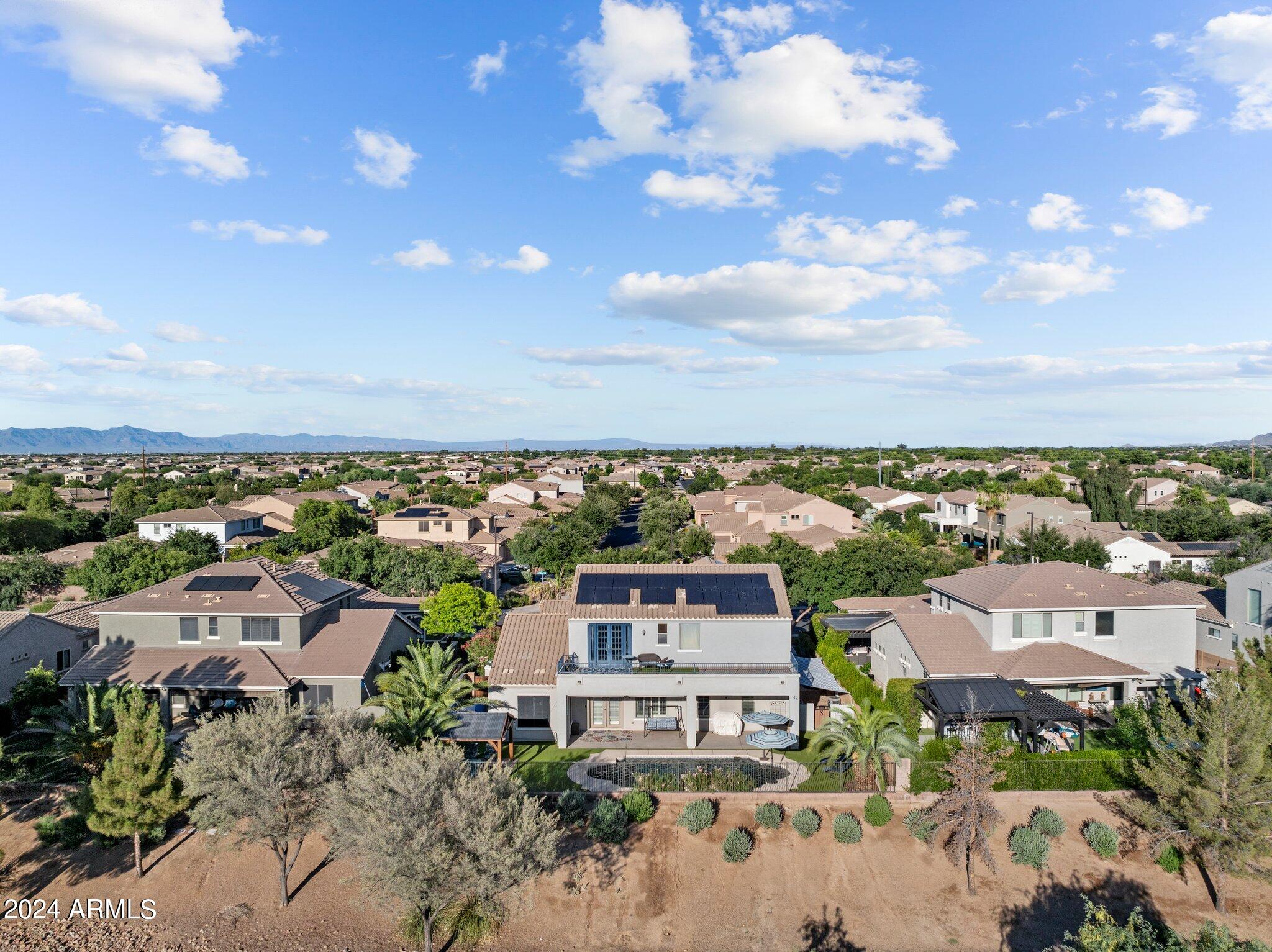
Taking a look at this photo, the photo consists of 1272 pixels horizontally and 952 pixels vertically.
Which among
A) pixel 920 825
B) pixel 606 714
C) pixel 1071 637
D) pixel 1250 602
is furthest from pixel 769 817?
pixel 1250 602

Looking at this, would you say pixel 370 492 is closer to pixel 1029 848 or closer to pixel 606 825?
pixel 606 825

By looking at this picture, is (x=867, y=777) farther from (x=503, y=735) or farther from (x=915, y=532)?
(x=915, y=532)

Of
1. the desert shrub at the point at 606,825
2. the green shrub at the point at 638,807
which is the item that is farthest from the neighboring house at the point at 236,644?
the green shrub at the point at 638,807

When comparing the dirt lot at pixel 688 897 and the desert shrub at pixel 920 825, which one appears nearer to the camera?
the dirt lot at pixel 688 897

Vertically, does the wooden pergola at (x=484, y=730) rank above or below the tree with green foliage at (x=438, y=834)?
below

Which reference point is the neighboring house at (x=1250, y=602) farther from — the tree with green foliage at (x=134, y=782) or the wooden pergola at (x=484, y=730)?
the tree with green foliage at (x=134, y=782)

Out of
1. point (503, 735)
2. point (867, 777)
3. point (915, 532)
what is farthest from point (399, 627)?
point (915, 532)
